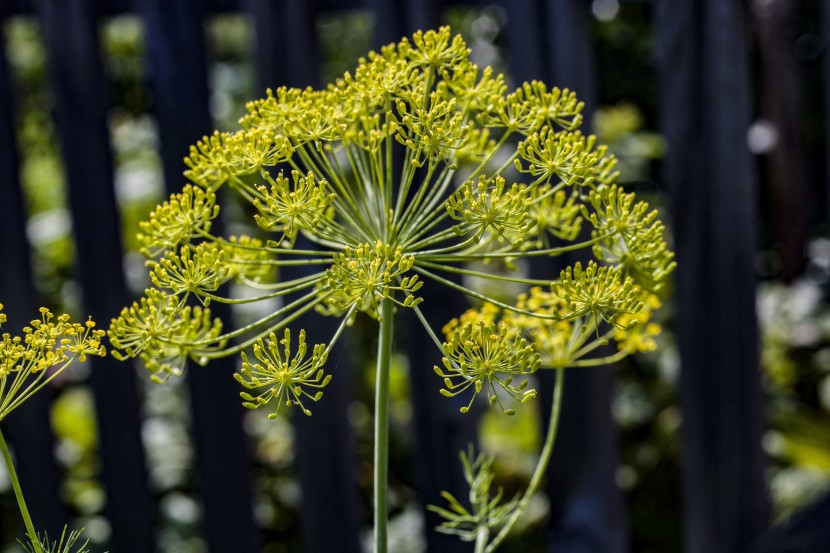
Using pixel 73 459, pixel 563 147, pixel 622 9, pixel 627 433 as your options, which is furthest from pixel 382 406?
pixel 622 9

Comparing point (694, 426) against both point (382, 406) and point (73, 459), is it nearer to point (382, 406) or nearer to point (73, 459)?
point (382, 406)

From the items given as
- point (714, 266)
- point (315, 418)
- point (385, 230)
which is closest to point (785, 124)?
point (714, 266)

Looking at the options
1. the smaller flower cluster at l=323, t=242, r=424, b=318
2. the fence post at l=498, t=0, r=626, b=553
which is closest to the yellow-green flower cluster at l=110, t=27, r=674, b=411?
the smaller flower cluster at l=323, t=242, r=424, b=318

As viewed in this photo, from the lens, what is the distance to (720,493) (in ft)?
6.61

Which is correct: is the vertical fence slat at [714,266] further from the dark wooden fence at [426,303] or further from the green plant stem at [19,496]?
the green plant stem at [19,496]

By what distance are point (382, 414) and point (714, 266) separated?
1411 mm

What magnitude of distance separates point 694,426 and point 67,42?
1646 millimetres

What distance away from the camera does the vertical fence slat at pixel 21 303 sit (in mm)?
2316

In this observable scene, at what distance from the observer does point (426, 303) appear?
2.02 m

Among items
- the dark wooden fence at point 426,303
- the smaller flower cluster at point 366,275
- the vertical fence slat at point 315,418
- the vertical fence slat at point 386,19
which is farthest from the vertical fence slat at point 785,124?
the smaller flower cluster at point 366,275

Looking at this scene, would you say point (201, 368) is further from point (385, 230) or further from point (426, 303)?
point (385, 230)

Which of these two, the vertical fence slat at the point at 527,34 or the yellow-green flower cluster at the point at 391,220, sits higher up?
the vertical fence slat at the point at 527,34

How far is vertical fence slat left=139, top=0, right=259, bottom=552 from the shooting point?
83.0 inches

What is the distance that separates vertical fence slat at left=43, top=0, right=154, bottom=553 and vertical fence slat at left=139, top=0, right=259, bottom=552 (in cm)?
16
